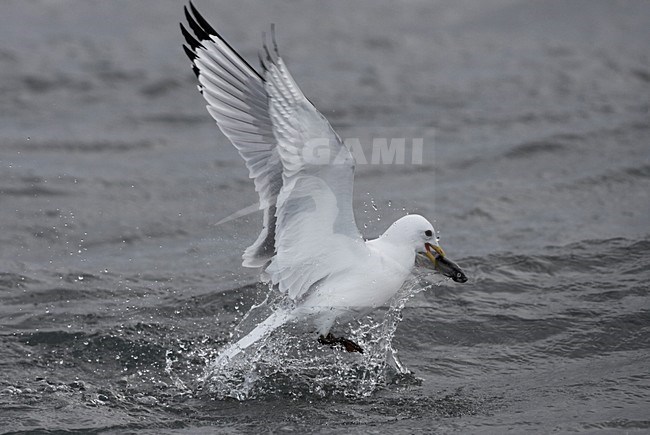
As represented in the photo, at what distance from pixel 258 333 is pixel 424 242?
1.25 meters

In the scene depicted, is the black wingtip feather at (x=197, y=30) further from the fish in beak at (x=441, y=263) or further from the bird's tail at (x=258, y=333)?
the fish in beak at (x=441, y=263)

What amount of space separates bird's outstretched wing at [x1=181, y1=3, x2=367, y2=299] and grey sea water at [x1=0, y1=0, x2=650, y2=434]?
2.85ft

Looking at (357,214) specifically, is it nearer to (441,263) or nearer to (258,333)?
(441,263)

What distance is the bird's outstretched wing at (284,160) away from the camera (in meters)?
6.43

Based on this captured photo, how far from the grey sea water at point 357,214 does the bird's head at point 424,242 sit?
76 centimetres

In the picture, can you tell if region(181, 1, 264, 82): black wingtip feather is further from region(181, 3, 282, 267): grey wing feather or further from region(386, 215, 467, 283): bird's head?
region(386, 215, 467, 283): bird's head

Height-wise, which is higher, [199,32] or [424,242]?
[199,32]

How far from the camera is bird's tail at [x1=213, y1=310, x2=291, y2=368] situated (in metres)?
7.12

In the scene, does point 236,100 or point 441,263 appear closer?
point 236,100

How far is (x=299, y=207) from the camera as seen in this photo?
22.5ft

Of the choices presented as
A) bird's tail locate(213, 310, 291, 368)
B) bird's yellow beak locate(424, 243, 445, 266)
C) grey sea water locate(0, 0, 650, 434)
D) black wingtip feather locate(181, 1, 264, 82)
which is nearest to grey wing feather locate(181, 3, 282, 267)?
black wingtip feather locate(181, 1, 264, 82)

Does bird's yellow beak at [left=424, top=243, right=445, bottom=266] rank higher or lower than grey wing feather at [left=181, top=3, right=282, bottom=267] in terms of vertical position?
lower

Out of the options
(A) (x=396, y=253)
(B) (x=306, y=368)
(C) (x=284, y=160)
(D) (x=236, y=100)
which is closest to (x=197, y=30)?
(D) (x=236, y=100)

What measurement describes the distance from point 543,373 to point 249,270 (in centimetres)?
290
